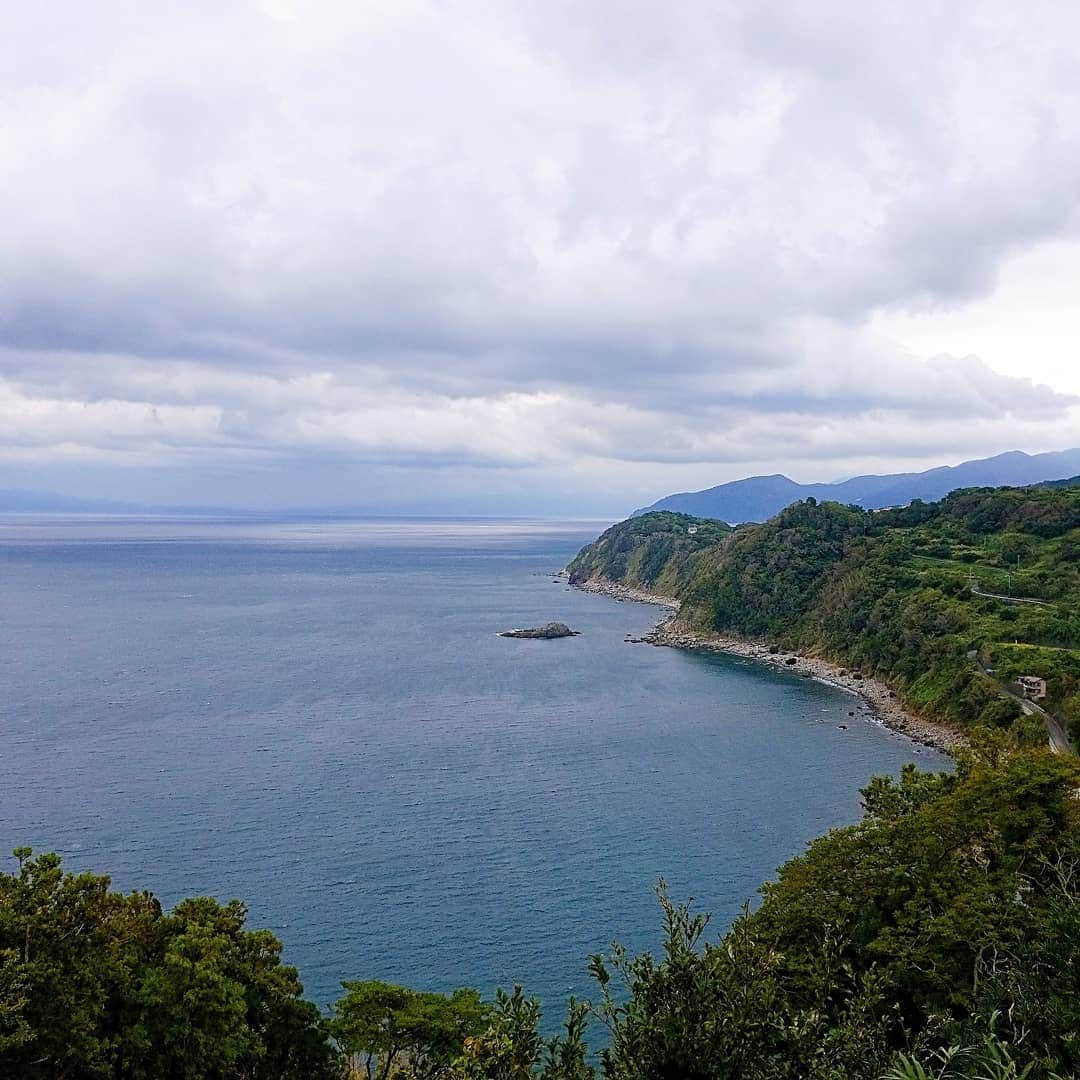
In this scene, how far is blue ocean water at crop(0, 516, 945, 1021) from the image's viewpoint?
4006 centimetres

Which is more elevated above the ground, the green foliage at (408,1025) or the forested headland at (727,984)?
the forested headland at (727,984)

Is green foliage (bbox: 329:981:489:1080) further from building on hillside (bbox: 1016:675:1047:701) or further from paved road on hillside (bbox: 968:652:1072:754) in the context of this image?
building on hillside (bbox: 1016:675:1047:701)

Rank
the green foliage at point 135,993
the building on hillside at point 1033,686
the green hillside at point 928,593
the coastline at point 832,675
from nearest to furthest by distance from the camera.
A: the green foliage at point 135,993 → the building on hillside at point 1033,686 → the coastline at point 832,675 → the green hillside at point 928,593

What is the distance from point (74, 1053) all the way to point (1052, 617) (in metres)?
83.4

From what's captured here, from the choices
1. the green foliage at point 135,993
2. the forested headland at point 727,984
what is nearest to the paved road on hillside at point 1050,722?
the forested headland at point 727,984

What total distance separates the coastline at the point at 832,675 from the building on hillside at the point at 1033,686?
594 cm

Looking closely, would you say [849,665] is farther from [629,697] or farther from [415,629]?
[415,629]

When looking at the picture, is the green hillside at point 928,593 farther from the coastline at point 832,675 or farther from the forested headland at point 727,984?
the forested headland at point 727,984

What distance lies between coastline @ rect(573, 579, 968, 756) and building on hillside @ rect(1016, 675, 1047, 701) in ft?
19.5

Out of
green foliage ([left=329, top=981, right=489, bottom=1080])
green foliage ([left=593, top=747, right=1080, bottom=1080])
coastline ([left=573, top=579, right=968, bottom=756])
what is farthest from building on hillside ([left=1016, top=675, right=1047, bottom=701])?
green foliage ([left=329, top=981, right=489, bottom=1080])

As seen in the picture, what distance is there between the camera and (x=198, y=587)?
184375mm

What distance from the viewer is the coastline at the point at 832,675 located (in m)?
71.6

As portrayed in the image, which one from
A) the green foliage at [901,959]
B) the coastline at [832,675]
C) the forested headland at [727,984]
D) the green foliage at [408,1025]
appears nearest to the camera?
the green foliage at [901,959]

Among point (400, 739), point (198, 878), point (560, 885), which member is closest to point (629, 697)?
point (400, 739)
